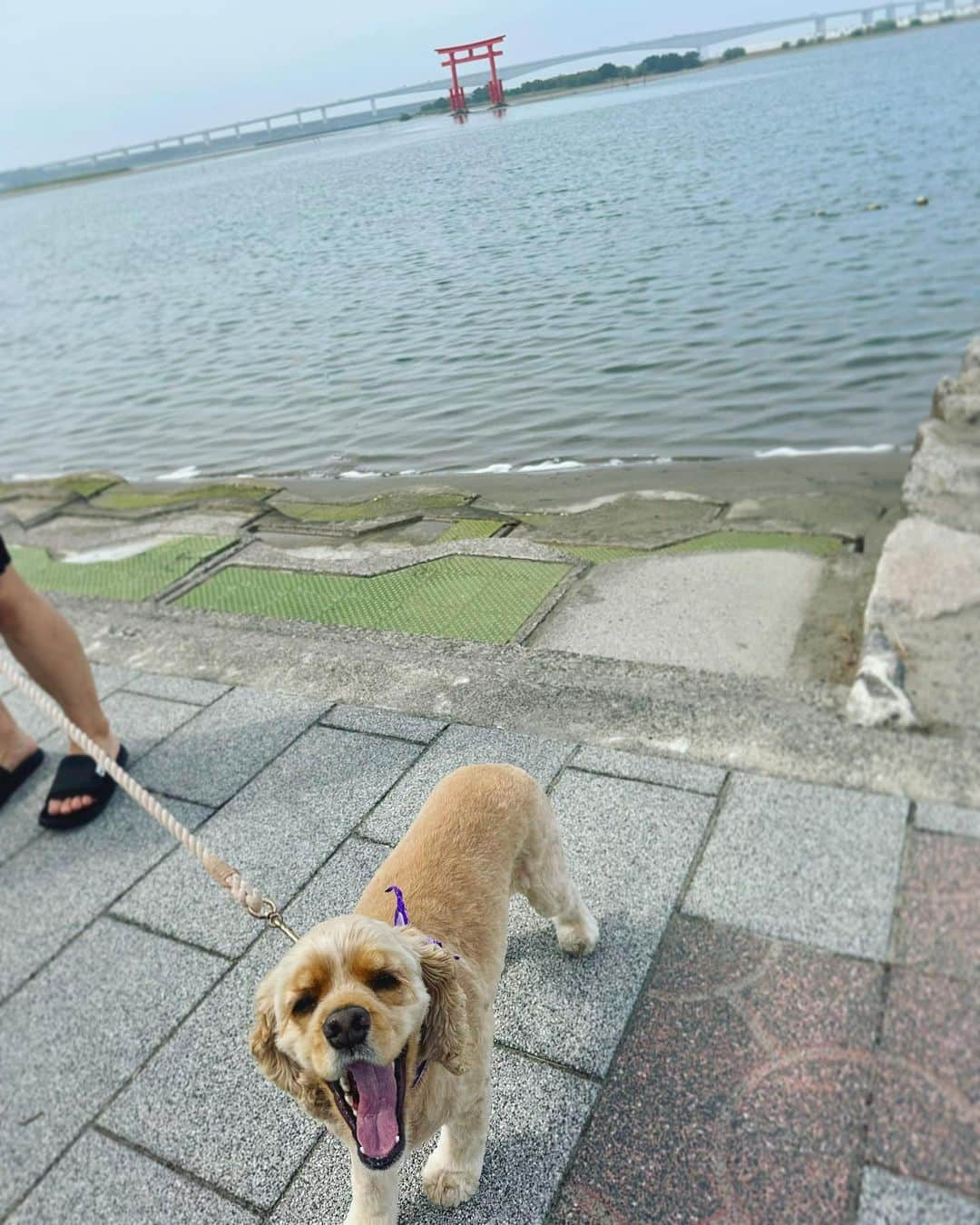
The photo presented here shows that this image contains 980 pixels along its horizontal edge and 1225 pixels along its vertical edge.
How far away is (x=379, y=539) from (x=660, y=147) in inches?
1172

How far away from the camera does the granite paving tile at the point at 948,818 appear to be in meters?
2.76

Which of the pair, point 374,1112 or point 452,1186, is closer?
point 374,1112

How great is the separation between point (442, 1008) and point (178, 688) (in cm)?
334

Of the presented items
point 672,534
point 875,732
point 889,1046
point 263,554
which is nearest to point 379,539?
point 263,554

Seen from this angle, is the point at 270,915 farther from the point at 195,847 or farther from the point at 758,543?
the point at 758,543

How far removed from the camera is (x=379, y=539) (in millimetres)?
7234

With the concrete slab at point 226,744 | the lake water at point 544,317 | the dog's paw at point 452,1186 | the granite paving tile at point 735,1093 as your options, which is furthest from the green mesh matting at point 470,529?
the dog's paw at point 452,1186

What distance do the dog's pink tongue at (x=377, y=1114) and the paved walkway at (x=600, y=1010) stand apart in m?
0.63

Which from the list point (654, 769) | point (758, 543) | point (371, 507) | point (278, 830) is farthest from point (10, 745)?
point (371, 507)

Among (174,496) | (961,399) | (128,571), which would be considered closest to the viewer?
(128,571)

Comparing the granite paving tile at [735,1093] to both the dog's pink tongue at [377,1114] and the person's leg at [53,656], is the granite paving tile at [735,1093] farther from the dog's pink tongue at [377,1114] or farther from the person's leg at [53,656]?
the person's leg at [53,656]

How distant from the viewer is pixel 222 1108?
96.3 inches

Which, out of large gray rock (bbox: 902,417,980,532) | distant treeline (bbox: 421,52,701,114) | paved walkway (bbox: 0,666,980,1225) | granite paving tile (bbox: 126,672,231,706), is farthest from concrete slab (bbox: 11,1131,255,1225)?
distant treeline (bbox: 421,52,701,114)

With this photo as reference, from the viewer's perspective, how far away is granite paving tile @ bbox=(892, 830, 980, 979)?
2.41m
